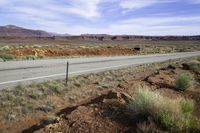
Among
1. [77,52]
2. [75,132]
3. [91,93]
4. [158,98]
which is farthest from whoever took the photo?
[77,52]

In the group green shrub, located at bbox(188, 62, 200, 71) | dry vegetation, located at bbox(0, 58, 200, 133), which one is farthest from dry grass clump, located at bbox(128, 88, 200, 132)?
green shrub, located at bbox(188, 62, 200, 71)

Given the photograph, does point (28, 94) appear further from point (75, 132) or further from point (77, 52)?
point (77, 52)

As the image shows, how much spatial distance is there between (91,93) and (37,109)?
3.30 meters

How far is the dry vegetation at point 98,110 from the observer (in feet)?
23.7

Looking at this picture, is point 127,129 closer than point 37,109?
Yes

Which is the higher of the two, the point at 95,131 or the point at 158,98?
the point at 158,98

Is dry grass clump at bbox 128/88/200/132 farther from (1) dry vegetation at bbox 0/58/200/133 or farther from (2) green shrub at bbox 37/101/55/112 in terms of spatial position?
(2) green shrub at bbox 37/101/55/112


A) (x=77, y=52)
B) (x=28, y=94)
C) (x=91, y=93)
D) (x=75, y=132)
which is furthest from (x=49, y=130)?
(x=77, y=52)

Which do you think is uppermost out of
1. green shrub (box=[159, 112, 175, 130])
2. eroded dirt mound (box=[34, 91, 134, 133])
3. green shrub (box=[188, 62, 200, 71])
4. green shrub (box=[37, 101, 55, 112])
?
green shrub (box=[159, 112, 175, 130])

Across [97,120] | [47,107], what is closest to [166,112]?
[97,120]

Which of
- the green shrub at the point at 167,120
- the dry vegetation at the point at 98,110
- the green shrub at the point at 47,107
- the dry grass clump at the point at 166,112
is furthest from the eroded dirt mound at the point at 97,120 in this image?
→ the green shrub at the point at 47,107

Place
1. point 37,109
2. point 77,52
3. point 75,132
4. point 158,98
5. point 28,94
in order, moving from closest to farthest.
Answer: point 75,132, point 158,98, point 37,109, point 28,94, point 77,52

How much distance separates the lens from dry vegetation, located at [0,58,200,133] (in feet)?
23.7

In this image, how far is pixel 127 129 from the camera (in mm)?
7223
